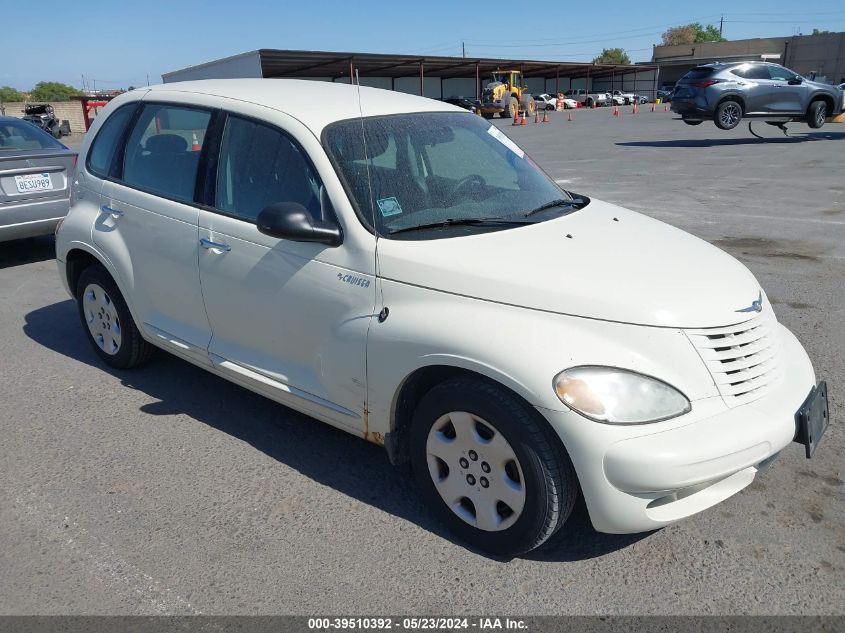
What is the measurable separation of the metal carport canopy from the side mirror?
35.5 m

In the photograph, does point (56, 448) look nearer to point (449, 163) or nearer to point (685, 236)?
point (449, 163)

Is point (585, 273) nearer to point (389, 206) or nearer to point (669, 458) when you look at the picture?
point (669, 458)

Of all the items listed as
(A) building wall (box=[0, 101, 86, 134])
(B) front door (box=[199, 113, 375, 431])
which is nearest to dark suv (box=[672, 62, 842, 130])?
(B) front door (box=[199, 113, 375, 431])

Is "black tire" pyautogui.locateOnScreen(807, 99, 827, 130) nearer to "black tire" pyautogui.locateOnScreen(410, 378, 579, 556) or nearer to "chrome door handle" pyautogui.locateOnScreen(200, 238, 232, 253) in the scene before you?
"chrome door handle" pyautogui.locateOnScreen(200, 238, 232, 253)

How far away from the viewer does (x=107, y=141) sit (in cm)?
467

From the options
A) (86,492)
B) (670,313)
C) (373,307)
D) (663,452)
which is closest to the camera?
(663,452)

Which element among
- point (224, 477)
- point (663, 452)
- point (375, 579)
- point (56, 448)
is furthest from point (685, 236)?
point (56, 448)

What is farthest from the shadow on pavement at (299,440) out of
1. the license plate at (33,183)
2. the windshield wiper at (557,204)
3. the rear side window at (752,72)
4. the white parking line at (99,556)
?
the rear side window at (752,72)

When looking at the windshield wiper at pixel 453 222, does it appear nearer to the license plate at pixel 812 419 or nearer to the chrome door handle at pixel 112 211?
the license plate at pixel 812 419

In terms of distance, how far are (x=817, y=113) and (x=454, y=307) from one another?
835 inches

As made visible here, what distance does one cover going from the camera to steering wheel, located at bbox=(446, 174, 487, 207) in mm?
3434

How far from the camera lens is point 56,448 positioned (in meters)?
3.87

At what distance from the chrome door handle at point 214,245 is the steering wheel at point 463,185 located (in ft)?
3.71

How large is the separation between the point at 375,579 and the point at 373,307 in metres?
1.10
